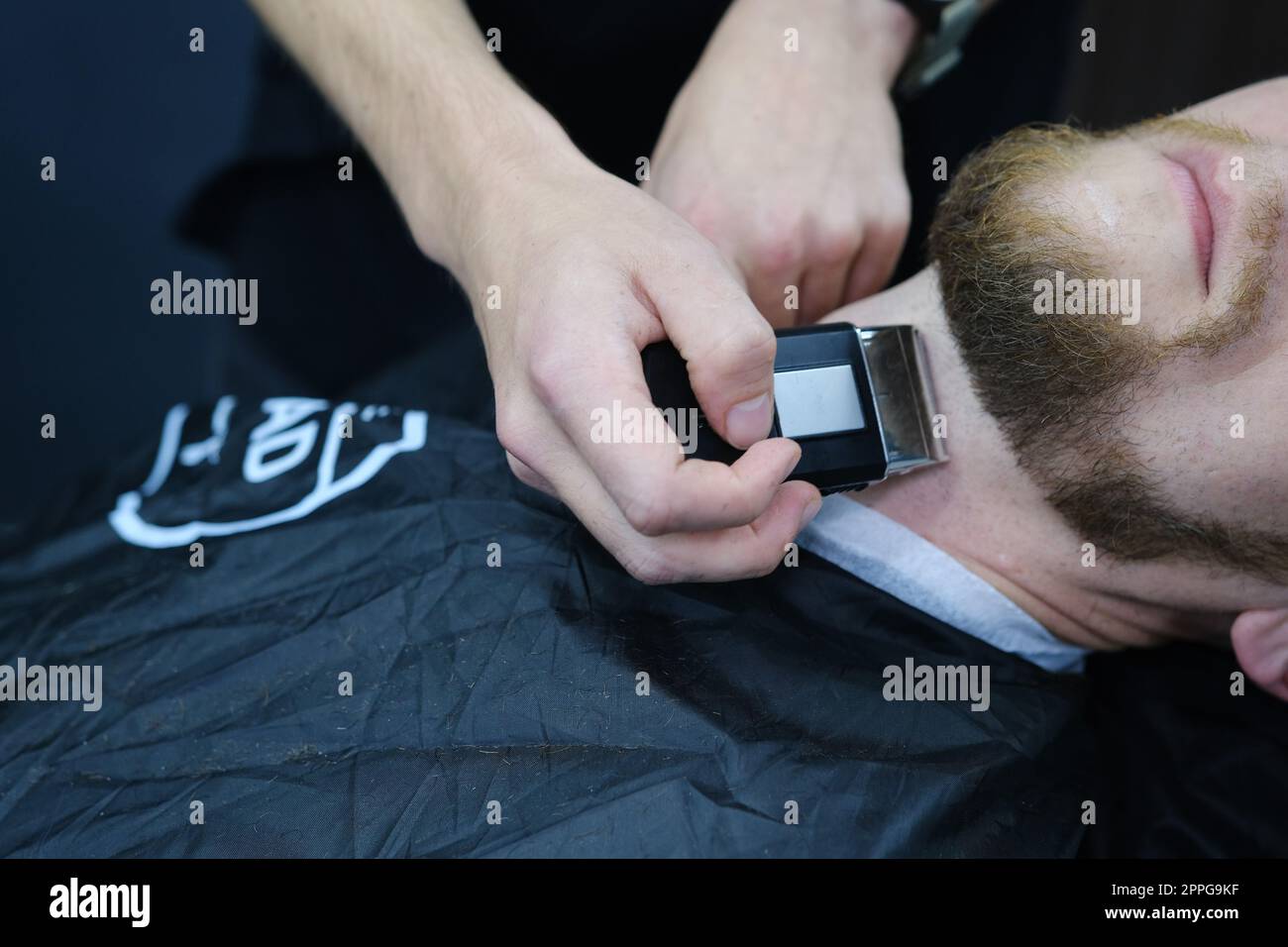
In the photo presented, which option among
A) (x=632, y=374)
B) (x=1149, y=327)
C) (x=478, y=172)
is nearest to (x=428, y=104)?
(x=478, y=172)

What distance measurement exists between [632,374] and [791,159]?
48cm

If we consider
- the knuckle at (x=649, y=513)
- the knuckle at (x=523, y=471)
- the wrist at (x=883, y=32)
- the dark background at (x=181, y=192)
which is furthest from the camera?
the dark background at (x=181, y=192)

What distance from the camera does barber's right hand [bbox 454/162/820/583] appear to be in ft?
2.38

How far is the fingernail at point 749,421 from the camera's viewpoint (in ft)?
2.64

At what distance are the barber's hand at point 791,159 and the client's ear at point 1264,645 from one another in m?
0.51

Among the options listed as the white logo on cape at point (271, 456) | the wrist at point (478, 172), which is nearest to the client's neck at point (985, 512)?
the wrist at point (478, 172)

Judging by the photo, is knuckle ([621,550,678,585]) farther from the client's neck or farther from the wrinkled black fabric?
the client's neck

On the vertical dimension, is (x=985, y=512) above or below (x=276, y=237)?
below

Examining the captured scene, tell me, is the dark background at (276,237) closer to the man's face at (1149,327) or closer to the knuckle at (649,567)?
the man's face at (1149,327)

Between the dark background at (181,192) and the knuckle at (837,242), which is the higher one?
the dark background at (181,192)

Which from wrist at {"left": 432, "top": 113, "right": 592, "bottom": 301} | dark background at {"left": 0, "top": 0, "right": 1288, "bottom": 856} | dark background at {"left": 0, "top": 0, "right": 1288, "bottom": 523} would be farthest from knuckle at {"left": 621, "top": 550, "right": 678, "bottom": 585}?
dark background at {"left": 0, "top": 0, "right": 1288, "bottom": 523}

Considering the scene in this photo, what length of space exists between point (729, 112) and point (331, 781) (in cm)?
79

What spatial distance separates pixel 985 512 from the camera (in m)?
1.00

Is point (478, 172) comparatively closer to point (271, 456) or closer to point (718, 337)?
point (718, 337)
